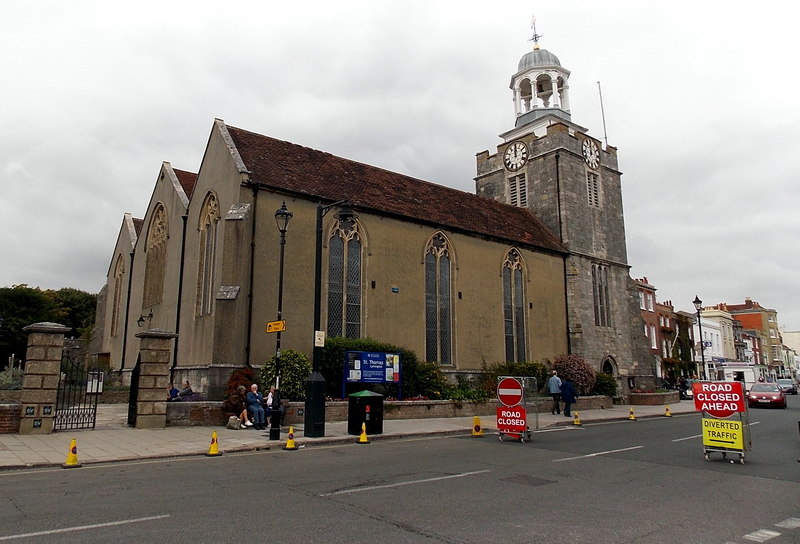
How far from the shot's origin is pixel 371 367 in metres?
20.0

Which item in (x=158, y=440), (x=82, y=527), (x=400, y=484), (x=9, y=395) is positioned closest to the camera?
(x=82, y=527)

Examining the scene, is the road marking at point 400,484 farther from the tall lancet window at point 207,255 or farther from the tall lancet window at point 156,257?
the tall lancet window at point 156,257

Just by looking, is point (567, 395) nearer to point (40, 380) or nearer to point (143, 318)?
point (40, 380)

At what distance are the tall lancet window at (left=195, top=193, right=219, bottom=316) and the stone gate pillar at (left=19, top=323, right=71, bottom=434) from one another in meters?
6.97


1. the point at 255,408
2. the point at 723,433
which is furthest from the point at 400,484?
the point at 255,408

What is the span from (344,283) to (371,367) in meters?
4.07

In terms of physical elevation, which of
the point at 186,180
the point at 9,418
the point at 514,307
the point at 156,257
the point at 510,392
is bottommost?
the point at 9,418

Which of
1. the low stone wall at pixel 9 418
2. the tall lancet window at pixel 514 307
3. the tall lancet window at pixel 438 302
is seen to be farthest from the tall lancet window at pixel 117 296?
the tall lancet window at pixel 514 307

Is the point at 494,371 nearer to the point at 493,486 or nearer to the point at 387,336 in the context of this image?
the point at 387,336

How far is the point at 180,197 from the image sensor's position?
2609 cm

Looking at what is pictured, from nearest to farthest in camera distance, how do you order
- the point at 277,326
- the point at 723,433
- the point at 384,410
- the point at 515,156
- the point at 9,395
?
Answer: the point at 723,433
the point at 277,326
the point at 384,410
the point at 9,395
the point at 515,156

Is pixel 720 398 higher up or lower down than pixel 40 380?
lower down

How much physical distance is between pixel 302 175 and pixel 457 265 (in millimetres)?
8208

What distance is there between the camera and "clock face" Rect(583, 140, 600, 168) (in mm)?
34656
